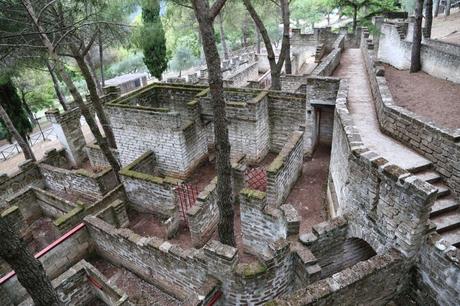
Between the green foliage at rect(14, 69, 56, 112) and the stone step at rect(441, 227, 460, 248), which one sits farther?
the green foliage at rect(14, 69, 56, 112)

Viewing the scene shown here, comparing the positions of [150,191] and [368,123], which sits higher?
[368,123]

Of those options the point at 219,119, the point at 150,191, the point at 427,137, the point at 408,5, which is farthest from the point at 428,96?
the point at 408,5

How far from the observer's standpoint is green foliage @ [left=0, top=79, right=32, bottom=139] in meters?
13.6

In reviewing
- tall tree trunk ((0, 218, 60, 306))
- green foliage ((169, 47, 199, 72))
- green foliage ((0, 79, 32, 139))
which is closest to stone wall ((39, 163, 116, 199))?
green foliage ((0, 79, 32, 139))

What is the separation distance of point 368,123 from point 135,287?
6.98 m

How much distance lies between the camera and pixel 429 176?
18.5 feet

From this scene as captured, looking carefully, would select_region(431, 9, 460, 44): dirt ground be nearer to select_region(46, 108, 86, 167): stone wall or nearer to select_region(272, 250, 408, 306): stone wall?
select_region(272, 250, 408, 306): stone wall

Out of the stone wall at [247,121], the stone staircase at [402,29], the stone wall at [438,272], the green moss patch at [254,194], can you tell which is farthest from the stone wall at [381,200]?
the stone staircase at [402,29]

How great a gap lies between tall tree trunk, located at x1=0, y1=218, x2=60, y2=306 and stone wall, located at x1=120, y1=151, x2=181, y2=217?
4.12 m

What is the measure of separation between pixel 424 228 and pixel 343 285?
147 centimetres

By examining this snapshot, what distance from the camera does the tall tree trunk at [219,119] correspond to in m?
4.61

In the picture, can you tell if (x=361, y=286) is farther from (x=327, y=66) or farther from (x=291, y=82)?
(x=291, y=82)

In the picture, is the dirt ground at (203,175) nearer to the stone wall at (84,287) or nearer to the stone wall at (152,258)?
the stone wall at (152,258)

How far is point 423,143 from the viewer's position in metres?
6.02
